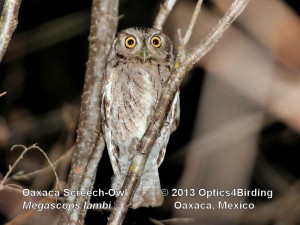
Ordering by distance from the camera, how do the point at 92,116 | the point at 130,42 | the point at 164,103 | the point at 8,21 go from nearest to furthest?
the point at 8,21, the point at 164,103, the point at 92,116, the point at 130,42

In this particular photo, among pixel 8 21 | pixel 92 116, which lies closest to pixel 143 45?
pixel 92 116

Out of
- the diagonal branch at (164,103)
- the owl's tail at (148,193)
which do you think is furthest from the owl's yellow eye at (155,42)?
the diagonal branch at (164,103)

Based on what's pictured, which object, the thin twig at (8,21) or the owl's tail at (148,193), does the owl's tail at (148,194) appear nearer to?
the owl's tail at (148,193)

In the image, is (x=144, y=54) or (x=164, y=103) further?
(x=144, y=54)

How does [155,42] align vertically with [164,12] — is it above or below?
below

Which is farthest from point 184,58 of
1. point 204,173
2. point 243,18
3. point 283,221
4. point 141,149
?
point 283,221

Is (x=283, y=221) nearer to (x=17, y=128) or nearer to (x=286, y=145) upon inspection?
(x=286, y=145)

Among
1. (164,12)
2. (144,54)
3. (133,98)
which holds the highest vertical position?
(164,12)

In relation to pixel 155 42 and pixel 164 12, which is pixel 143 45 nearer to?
pixel 155 42
